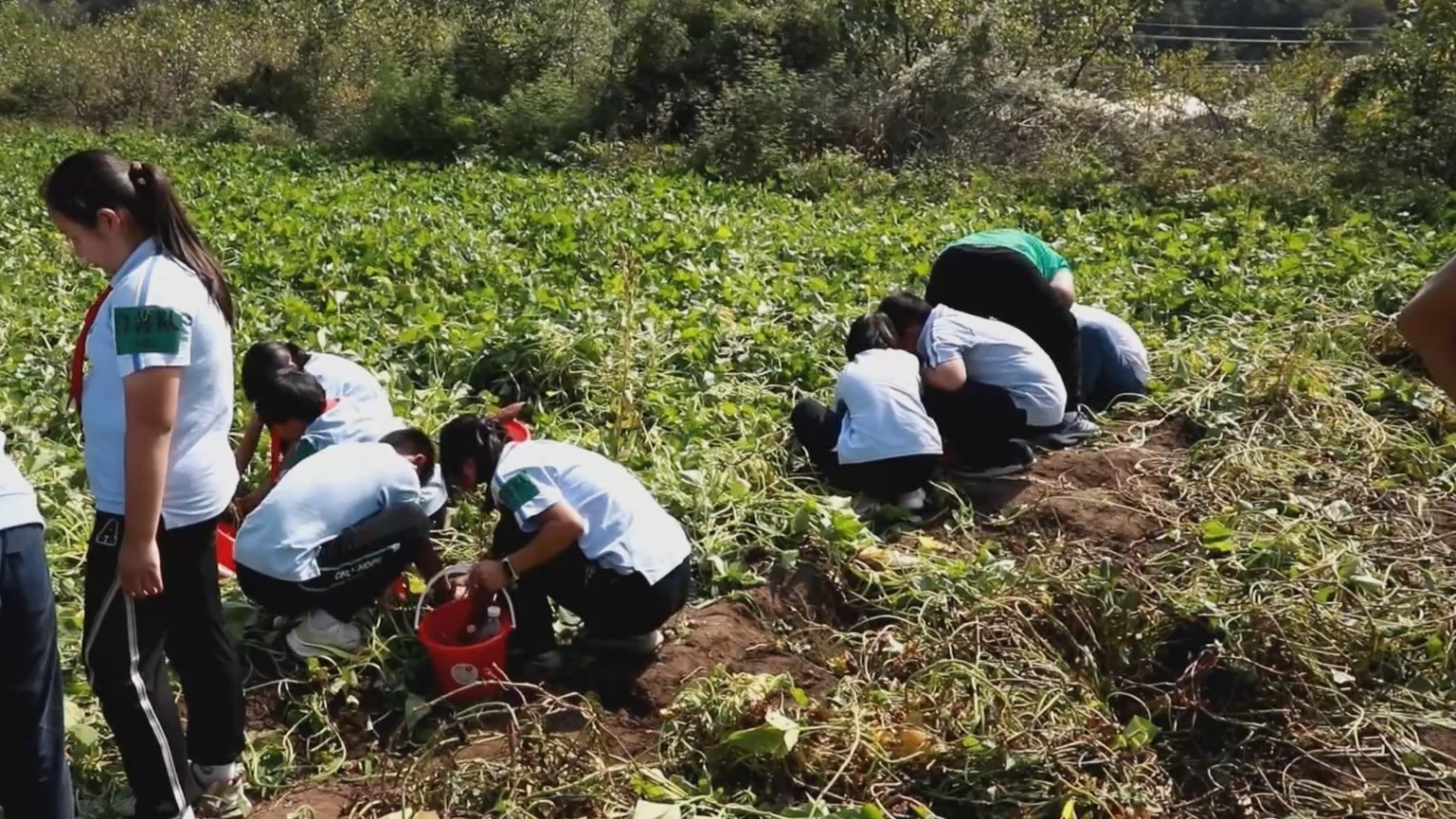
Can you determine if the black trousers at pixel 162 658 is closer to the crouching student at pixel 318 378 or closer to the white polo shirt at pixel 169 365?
the white polo shirt at pixel 169 365

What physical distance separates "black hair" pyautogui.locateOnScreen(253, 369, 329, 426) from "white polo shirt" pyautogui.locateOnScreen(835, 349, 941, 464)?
1686 millimetres

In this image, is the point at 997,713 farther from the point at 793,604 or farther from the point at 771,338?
the point at 771,338

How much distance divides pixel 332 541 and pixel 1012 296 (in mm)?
2732

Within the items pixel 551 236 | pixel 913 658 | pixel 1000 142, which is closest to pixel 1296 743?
pixel 913 658

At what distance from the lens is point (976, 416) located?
4746 millimetres

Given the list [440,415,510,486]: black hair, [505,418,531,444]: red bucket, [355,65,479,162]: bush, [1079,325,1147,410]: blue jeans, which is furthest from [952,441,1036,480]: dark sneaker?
[355,65,479,162]: bush

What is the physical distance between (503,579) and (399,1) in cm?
2450

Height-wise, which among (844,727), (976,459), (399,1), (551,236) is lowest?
(399,1)

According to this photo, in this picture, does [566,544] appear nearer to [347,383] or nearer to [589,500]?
[589,500]

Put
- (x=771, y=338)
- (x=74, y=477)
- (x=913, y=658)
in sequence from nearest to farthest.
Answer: (x=913, y=658)
(x=74, y=477)
(x=771, y=338)

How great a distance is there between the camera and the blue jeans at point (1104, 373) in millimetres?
5457

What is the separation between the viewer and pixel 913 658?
354 centimetres

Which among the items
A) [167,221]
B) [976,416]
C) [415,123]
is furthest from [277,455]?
[415,123]

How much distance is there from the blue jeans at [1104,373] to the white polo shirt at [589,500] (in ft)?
8.54
